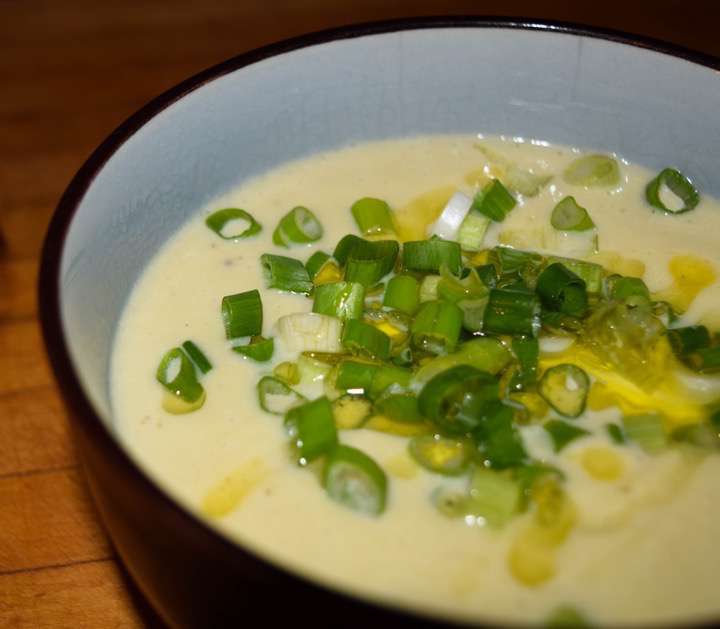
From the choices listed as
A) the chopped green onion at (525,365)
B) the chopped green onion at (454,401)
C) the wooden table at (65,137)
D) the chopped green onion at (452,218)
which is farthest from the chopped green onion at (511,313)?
the wooden table at (65,137)

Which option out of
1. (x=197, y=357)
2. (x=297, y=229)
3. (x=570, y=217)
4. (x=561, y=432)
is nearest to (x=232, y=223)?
(x=297, y=229)

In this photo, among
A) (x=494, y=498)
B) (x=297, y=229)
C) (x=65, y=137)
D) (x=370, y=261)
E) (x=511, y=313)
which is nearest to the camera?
(x=494, y=498)

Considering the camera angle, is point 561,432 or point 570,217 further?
point 570,217

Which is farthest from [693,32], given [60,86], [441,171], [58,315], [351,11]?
[58,315]

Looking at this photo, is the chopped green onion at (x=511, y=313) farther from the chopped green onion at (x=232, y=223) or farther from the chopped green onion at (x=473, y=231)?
the chopped green onion at (x=232, y=223)

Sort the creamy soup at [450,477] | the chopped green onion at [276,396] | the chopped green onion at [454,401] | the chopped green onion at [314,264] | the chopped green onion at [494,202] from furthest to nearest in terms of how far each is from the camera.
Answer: the chopped green onion at [494,202]
the chopped green onion at [314,264]
the chopped green onion at [276,396]
the chopped green onion at [454,401]
the creamy soup at [450,477]

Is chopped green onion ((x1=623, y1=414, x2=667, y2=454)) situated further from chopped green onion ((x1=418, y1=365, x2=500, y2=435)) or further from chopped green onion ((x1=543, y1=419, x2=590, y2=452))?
chopped green onion ((x1=418, y1=365, x2=500, y2=435))

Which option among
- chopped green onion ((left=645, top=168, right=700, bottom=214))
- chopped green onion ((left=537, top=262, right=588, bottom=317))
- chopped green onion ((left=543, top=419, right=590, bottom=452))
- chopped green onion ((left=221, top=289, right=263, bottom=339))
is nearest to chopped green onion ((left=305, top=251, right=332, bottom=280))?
chopped green onion ((left=221, top=289, right=263, bottom=339))

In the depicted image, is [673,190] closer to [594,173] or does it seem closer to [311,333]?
[594,173]
